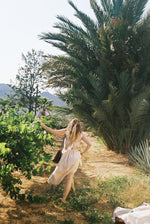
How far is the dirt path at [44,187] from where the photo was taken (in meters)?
3.22

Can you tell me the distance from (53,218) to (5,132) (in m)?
1.47

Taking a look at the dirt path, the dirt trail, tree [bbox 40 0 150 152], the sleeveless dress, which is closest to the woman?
the sleeveless dress

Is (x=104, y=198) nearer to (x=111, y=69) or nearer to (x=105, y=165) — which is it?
(x=105, y=165)

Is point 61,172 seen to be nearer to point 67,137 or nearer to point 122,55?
point 67,137

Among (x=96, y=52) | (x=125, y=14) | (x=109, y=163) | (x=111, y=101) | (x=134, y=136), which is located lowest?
(x=109, y=163)

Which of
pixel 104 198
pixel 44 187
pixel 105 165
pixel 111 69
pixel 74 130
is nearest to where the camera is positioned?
pixel 74 130

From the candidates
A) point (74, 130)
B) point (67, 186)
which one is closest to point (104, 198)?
point (67, 186)

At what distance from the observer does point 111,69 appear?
9.03 m

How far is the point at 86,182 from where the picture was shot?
5.16 metres

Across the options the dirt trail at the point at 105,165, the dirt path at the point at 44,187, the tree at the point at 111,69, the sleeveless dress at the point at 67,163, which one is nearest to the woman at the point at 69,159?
the sleeveless dress at the point at 67,163

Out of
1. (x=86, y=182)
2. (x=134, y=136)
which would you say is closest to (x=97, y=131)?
(x=134, y=136)

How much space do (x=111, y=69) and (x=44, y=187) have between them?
19.6 ft

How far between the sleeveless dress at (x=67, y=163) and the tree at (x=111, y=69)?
4.23m

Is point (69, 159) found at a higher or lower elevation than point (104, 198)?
higher
